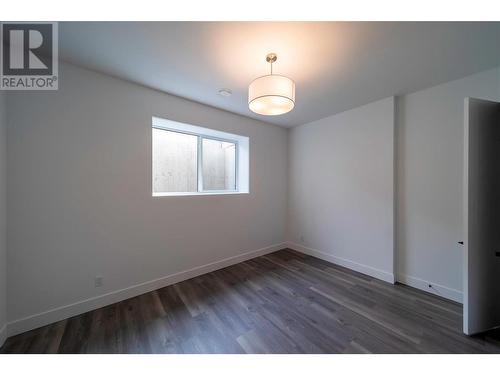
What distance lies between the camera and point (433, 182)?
2.17 m

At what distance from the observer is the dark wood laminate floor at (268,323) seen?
1.41 m

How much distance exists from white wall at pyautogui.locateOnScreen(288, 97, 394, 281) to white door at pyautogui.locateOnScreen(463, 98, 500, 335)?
0.85 m

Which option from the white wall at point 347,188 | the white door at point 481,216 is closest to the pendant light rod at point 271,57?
the white door at point 481,216

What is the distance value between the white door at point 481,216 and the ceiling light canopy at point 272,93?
154 centimetres

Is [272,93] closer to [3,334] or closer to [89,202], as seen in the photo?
[89,202]

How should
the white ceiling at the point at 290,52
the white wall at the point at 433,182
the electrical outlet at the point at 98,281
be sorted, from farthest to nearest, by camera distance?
the white wall at the point at 433,182 → the electrical outlet at the point at 98,281 → the white ceiling at the point at 290,52

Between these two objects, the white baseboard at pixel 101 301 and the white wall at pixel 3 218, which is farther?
the white baseboard at pixel 101 301

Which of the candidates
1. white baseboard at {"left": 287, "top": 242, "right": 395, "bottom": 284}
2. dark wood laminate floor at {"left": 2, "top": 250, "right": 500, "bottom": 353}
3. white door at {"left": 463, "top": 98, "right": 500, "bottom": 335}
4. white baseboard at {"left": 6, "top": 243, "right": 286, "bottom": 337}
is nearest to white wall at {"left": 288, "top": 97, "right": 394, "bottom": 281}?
white baseboard at {"left": 287, "top": 242, "right": 395, "bottom": 284}

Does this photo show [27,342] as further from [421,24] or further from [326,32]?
[421,24]

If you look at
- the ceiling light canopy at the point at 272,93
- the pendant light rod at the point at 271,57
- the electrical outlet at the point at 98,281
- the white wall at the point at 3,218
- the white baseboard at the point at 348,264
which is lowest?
the white baseboard at the point at 348,264

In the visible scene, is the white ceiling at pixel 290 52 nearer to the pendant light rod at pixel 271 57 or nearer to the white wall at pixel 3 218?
the pendant light rod at pixel 271 57

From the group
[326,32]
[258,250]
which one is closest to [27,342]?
Answer: [258,250]

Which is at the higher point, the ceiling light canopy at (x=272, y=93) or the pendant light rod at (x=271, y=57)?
the pendant light rod at (x=271, y=57)
